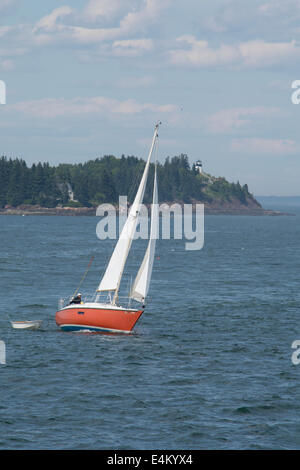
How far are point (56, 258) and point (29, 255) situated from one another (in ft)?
21.3

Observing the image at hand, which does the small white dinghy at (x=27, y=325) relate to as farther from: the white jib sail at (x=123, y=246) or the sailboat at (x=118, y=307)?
the white jib sail at (x=123, y=246)

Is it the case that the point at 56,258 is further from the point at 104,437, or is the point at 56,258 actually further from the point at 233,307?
the point at 104,437

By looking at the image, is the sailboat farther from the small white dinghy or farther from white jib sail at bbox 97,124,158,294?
the small white dinghy

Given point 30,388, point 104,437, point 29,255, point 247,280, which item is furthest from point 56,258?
point 104,437

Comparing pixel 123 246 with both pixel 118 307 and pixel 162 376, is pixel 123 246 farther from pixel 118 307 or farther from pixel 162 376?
pixel 162 376

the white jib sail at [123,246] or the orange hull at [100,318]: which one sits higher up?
the white jib sail at [123,246]

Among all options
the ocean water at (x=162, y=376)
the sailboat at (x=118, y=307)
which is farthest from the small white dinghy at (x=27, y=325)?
the sailboat at (x=118, y=307)

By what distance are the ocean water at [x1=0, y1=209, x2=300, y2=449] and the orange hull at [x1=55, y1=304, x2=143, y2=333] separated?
2.35 ft

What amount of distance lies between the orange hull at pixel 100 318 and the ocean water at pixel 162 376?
0.71 m

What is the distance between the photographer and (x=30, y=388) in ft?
107

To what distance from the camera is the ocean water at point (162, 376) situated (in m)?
27.0

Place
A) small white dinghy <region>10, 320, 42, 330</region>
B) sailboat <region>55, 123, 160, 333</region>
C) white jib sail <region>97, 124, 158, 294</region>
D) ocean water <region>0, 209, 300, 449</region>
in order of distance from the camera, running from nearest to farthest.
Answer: ocean water <region>0, 209, 300, 449</region> < sailboat <region>55, 123, 160, 333</region> < white jib sail <region>97, 124, 158, 294</region> < small white dinghy <region>10, 320, 42, 330</region>

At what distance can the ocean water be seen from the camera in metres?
27.0

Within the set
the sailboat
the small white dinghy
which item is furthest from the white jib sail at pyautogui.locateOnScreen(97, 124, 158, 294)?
the small white dinghy
